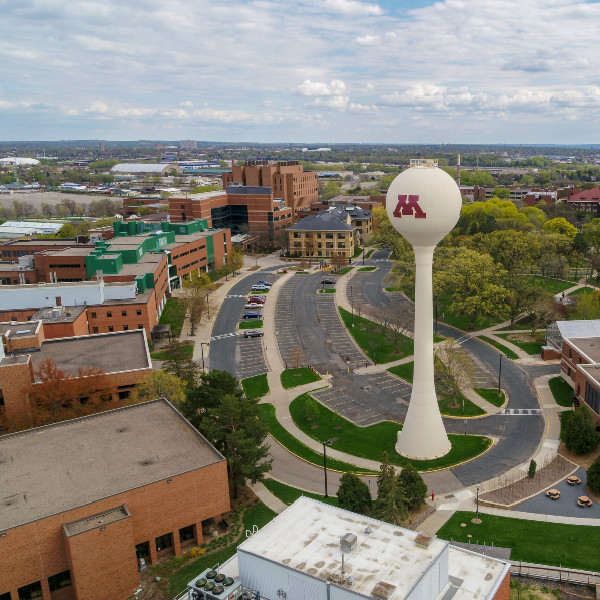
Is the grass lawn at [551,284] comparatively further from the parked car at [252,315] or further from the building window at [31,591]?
the building window at [31,591]

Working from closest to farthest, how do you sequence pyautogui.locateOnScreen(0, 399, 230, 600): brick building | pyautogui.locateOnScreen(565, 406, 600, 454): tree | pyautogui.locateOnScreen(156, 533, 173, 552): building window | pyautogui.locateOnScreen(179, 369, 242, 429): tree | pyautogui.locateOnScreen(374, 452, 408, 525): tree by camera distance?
pyautogui.locateOnScreen(0, 399, 230, 600): brick building → pyautogui.locateOnScreen(374, 452, 408, 525): tree → pyautogui.locateOnScreen(156, 533, 173, 552): building window → pyautogui.locateOnScreen(179, 369, 242, 429): tree → pyautogui.locateOnScreen(565, 406, 600, 454): tree

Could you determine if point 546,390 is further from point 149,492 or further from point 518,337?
point 149,492

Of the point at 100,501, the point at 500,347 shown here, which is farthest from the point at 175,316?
the point at 100,501

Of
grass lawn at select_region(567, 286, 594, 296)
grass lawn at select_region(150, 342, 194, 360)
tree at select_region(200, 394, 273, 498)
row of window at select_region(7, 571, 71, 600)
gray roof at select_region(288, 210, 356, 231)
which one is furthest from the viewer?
gray roof at select_region(288, 210, 356, 231)

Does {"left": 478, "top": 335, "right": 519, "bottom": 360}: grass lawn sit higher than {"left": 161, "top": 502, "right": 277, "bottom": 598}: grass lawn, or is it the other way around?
{"left": 478, "top": 335, "right": 519, "bottom": 360}: grass lawn

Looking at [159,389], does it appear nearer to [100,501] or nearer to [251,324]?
[100,501]

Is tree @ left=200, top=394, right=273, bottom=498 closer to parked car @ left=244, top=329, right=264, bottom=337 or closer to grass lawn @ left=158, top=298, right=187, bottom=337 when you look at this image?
parked car @ left=244, top=329, right=264, bottom=337

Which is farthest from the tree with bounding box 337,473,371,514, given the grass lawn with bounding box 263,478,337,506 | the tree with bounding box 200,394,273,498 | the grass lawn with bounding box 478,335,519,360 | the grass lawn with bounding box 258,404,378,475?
the grass lawn with bounding box 478,335,519,360
